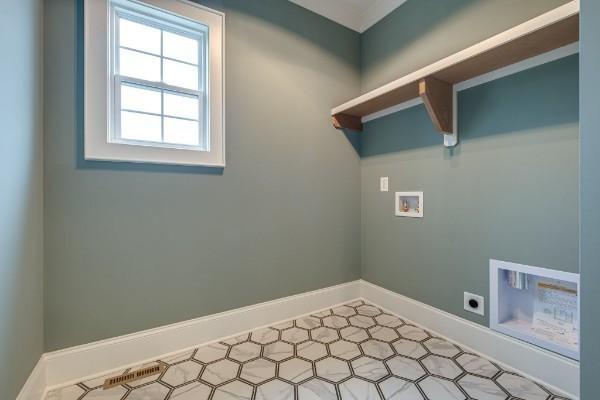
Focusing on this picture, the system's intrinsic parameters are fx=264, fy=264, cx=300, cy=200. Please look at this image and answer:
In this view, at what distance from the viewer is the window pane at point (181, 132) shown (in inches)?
67.7

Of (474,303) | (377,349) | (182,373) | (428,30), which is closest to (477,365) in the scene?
(474,303)

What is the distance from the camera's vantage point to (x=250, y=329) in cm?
191

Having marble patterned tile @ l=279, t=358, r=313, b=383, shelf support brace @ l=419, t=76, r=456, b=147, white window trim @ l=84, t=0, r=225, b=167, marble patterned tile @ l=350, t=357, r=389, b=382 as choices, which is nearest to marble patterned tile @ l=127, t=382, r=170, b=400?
marble patterned tile @ l=279, t=358, r=313, b=383

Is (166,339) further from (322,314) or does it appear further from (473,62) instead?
(473,62)

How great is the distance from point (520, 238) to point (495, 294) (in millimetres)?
360

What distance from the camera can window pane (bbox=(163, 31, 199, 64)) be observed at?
1718mm

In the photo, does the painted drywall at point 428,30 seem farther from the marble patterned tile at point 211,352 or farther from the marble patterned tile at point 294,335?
the marble patterned tile at point 211,352

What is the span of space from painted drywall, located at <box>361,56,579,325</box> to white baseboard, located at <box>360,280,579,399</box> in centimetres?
7

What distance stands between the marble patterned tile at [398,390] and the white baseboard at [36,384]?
5.22 ft

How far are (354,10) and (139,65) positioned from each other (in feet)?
6.16

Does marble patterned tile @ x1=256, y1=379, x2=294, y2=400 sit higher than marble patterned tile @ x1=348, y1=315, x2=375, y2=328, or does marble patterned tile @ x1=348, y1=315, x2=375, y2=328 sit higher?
marble patterned tile @ x1=348, y1=315, x2=375, y2=328

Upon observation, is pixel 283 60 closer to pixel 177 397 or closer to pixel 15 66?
pixel 15 66

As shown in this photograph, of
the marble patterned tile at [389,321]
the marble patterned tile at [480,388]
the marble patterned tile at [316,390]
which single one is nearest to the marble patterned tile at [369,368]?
the marble patterned tile at [316,390]

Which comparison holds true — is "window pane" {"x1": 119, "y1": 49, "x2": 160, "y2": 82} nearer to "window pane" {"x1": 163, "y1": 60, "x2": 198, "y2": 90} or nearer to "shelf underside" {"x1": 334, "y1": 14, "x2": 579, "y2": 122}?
"window pane" {"x1": 163, "y1": 60, "x2": 198, "y2": 90}
